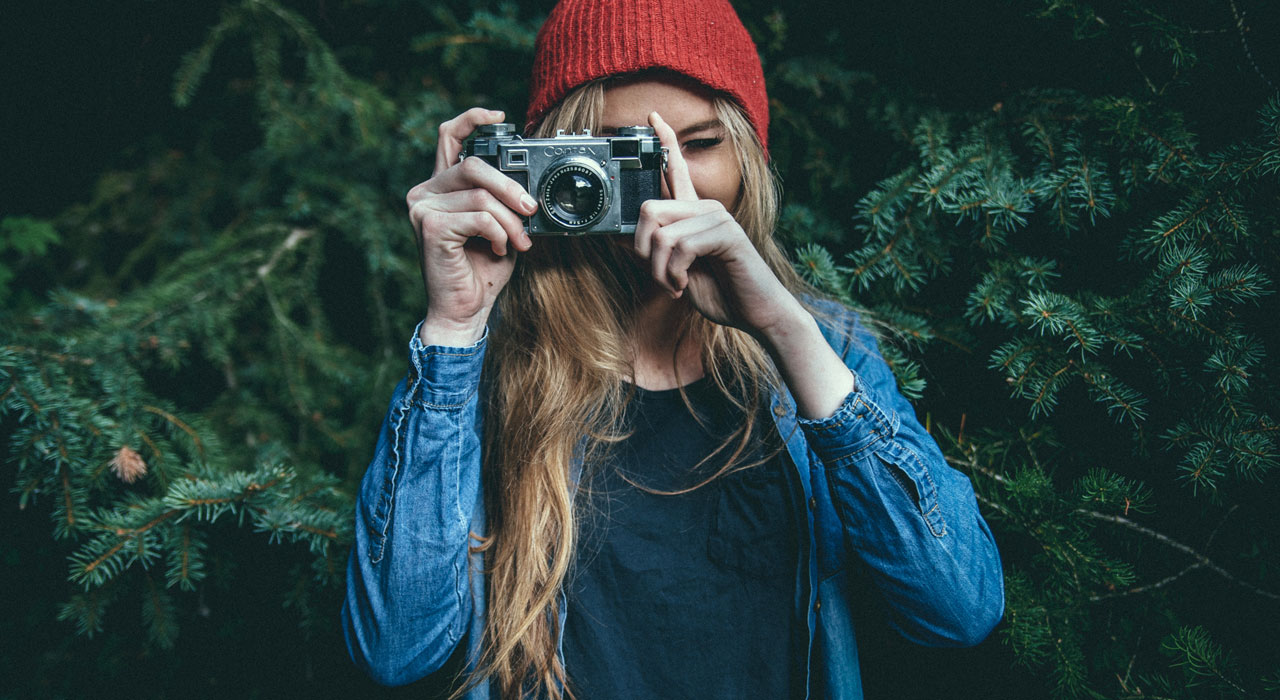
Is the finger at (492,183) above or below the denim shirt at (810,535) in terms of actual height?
above

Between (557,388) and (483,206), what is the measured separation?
1.10ft

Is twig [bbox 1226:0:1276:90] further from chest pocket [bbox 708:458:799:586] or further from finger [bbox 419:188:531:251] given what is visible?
finger [bbox 419:188:531:251]

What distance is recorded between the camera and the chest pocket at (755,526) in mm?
1000

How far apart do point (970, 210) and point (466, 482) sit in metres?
0.94

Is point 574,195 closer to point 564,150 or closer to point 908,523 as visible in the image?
point 564,150

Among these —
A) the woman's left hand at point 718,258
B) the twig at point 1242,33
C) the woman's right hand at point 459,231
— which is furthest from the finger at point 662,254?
the twig at point 1242,33

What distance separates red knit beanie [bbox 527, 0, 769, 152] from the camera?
1.06 metres

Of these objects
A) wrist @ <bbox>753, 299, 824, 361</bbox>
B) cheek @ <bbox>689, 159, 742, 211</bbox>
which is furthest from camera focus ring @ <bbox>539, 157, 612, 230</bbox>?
wrist @ <bbox>753, 299, 824, 361</bbox>

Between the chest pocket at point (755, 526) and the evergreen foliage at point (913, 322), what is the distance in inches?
12.4

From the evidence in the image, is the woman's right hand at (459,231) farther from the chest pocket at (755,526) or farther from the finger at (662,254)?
the chest pocket at (755,526)


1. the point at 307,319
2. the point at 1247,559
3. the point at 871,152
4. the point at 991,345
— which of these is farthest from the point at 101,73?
the point at 1247,559

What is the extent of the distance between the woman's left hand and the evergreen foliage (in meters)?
0.29

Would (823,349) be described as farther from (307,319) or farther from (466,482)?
(307,319)

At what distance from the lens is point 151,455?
3.78 feet
